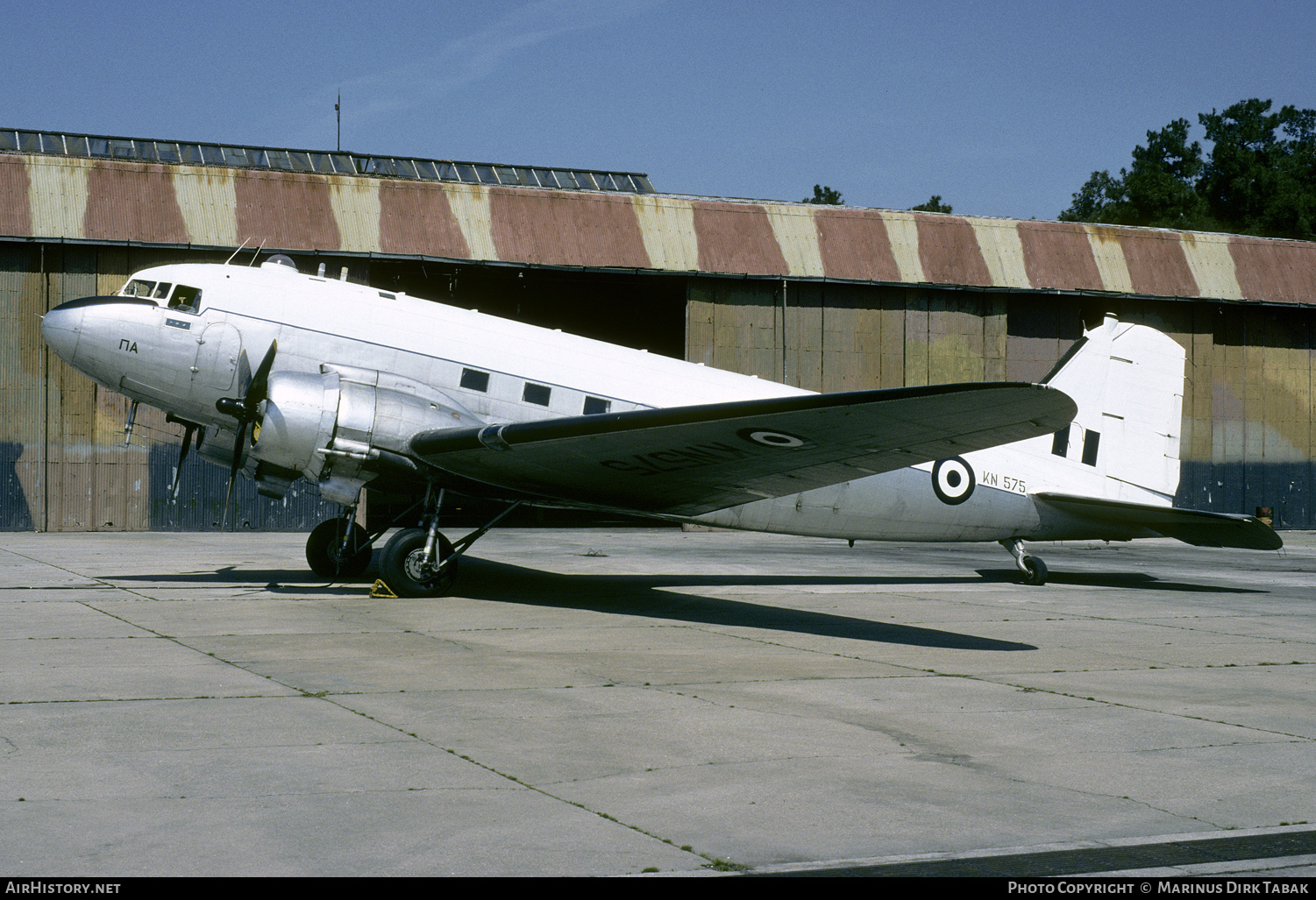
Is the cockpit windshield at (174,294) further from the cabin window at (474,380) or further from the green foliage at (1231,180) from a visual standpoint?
the green foliage at (1231,180)

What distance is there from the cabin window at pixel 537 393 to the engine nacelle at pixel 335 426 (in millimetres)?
1328

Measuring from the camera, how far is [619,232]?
3359 cm

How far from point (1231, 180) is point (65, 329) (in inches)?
3935

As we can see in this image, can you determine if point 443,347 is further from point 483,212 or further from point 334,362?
point 483,212

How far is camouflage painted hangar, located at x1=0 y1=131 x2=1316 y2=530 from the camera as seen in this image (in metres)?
29.3

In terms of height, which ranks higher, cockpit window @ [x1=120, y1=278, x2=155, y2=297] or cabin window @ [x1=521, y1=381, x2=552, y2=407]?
cockpit window @ [x1=120, y1=278, x2=155, y2=297]

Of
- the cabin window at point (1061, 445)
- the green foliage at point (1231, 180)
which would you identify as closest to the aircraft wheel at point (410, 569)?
the cabin window at point (1061, 445)

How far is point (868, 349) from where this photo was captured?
35594 mm

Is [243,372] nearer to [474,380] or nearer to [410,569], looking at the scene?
[474,380]

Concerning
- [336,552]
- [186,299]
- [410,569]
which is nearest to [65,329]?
[186,299]

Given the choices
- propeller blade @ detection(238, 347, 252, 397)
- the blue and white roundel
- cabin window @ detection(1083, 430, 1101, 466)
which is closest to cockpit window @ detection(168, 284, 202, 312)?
propeller blade @ detection(238, 347, 252, 397)

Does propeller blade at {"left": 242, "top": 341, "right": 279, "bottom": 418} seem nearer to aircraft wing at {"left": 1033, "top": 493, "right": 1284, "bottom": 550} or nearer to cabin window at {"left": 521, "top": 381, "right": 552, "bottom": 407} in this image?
cabin window at {"left": 521, "top": 381, "right": 552, "bottom": 407}

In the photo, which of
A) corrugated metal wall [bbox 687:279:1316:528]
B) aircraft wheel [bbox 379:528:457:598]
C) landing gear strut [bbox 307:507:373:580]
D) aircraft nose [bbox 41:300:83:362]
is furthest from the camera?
corrugated metal wall [bbox 687:279:1316:528]

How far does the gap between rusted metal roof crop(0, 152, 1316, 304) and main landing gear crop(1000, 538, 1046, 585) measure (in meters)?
17.1
